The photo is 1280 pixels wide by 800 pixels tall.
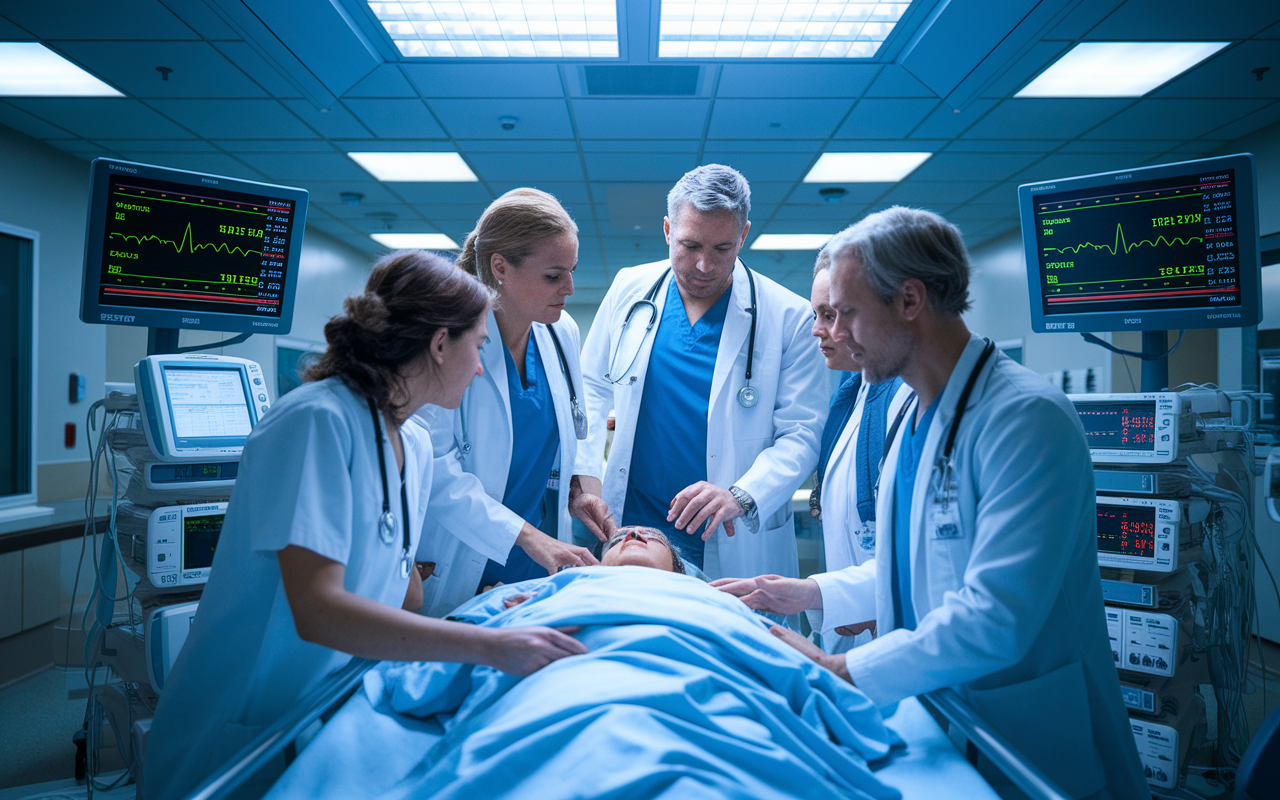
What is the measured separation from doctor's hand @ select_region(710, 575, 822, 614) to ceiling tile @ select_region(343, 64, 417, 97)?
3.31 metres

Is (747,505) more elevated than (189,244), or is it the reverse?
(189,244)

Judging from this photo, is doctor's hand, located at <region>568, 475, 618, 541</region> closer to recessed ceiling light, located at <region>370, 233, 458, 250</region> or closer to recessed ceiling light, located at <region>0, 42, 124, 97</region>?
recessed ceiling light, located at <region>0, 42, 124, 97</region>

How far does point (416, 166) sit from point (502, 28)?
204cm

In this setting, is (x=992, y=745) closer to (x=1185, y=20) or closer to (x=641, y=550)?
(x=641, y=550)

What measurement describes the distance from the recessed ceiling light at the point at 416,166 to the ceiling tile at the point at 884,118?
2.62m

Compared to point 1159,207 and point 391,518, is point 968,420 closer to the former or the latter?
point 391,518

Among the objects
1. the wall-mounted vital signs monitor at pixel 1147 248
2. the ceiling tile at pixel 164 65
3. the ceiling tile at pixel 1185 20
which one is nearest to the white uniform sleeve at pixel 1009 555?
the wall-mounted vital signs monitor at pixel 1147 248

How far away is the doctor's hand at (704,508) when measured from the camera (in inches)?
65.3

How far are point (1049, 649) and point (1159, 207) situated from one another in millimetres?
1564

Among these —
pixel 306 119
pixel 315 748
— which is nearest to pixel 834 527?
pixel 315 748

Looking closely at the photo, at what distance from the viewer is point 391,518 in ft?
3.90

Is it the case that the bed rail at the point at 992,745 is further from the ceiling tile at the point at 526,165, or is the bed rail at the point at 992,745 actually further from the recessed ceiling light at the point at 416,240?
the recessed ceiling light at the point at 416,240

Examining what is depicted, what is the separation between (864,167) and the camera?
5145 millimetres

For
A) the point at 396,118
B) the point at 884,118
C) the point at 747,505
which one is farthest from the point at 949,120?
the point at 747,505
